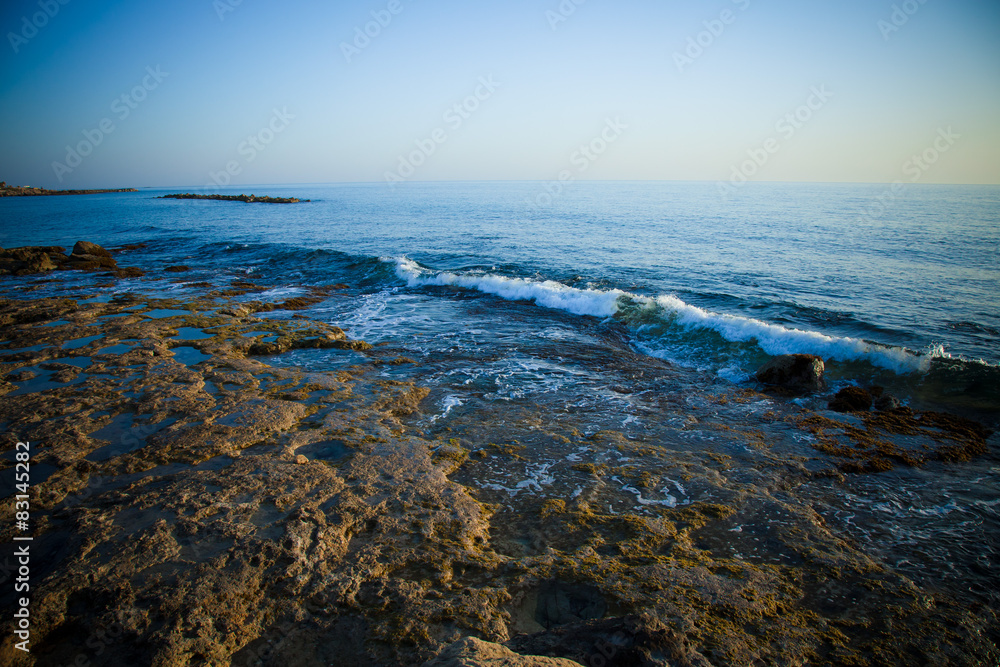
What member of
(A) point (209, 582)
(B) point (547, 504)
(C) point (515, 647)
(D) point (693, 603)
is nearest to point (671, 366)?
(B) point (547, 504)

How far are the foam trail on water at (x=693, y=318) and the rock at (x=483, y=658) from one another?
10.7 meters

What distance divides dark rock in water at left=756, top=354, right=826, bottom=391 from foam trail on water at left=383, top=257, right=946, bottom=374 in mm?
1791

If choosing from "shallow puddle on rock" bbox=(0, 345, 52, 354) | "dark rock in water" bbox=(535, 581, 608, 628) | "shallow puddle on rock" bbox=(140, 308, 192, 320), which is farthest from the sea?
"shallow puddle on rock" bbox=(0, 345, 52, 354)

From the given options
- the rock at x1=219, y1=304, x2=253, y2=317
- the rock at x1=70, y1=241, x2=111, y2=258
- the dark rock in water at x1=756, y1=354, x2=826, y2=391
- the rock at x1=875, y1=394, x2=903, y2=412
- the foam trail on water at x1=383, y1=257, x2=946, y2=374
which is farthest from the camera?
the rock at x1=70, y1=241, x2=111, y2=258

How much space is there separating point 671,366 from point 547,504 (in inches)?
250

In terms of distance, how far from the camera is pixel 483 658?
104 inches

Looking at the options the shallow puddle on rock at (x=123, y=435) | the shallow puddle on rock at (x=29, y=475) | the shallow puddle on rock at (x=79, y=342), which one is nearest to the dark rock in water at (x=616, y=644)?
the shallow puddle on rock at (x=123, y=435)

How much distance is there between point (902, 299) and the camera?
585 inches

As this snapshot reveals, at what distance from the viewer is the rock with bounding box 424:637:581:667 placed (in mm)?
2564

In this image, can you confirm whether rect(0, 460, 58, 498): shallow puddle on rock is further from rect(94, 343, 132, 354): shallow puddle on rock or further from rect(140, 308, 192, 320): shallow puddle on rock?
rect(140, 308, 192, 320): shallow puddle on rock

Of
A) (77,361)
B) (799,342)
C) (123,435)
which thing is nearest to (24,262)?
(77,361)

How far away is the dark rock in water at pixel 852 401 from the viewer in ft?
26.2

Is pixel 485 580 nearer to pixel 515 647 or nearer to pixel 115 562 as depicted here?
pixel 515 647

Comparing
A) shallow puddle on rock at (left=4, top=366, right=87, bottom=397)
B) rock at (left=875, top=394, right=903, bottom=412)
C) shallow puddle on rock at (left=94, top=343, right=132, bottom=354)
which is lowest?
rock at (left=875, top=394, right=903, bottom=412)
